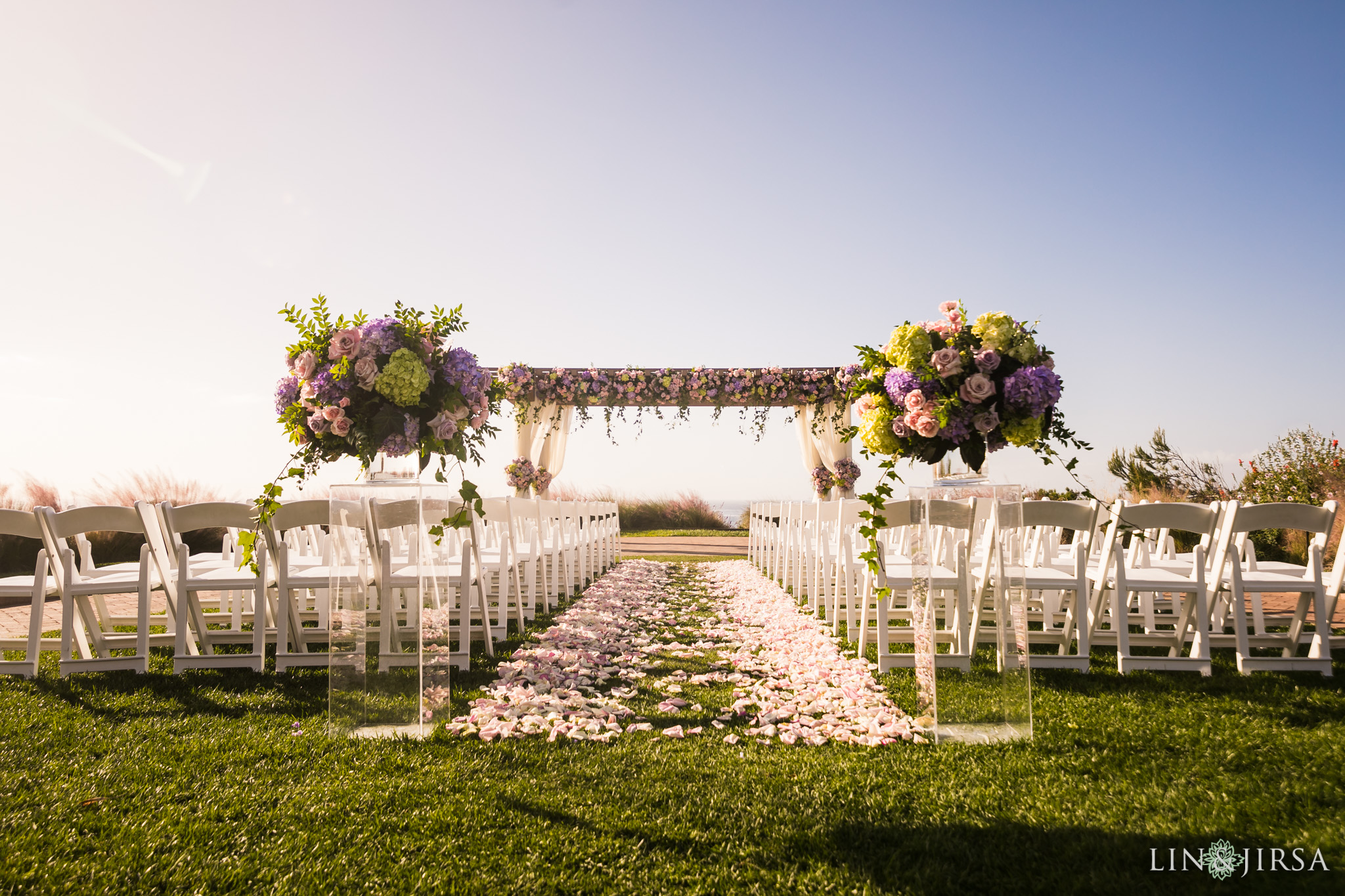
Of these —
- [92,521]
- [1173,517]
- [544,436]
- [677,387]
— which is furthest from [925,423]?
[544,436]

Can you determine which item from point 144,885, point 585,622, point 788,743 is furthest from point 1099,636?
point 144,885

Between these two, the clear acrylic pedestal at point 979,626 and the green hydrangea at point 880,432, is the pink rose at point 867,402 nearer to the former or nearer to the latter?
the green hydrangea at point 880,432

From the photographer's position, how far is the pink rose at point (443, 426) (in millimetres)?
2895

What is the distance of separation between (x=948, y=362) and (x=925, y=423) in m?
0.25

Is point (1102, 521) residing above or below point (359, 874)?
above

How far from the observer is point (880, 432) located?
9.15 ft

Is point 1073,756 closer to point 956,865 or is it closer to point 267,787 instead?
point 956,865

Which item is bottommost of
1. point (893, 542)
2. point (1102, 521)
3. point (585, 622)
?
point (585, 622)

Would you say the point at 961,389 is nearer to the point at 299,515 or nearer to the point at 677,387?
the point at 299,515

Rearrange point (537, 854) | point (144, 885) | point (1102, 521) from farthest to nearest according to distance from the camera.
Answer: point (1102, 521) → point (537, 854) → point (144, 885)

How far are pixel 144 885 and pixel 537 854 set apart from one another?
977mm

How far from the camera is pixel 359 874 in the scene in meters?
1.78

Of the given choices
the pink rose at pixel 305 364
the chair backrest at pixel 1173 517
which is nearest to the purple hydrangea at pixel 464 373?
the pink rose at pixel 305 364

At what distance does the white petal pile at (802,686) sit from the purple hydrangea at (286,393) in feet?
7.63
